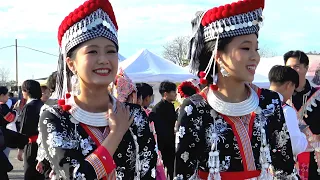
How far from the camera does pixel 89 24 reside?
2.37m

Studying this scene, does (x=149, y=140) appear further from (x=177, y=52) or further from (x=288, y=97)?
(x=177, y=52)

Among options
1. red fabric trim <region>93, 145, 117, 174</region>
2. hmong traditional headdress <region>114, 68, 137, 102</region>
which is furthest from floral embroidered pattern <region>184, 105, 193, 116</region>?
hmong traditional headdress <region>114, 68, 137, 102</region>

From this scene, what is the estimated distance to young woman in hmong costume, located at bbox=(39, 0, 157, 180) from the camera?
7.34 feet

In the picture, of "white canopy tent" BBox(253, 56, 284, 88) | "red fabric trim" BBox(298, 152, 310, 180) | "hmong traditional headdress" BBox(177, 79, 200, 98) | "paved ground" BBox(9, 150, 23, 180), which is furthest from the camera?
"white canopy tent" BBox(253, 56, 284, 88)

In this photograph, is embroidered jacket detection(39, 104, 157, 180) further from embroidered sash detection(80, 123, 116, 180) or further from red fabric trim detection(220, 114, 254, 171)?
red fabric trim detection(220, 114, 254, 171)

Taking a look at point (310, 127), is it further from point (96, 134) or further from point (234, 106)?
point (96, 134)

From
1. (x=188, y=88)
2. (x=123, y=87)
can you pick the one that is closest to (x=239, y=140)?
(x=188, y=88)

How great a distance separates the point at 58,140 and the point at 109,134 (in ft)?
0.85

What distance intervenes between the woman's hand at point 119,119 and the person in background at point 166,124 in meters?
4.23

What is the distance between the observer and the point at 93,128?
2.38 m

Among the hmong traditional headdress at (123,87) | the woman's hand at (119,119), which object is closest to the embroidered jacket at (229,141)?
the woman's hand at (119,119)

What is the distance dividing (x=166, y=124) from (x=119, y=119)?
4.99 m

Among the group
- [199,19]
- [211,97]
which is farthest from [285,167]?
Result: [199,19]

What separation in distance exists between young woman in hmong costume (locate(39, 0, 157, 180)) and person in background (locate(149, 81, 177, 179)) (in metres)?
4.19
